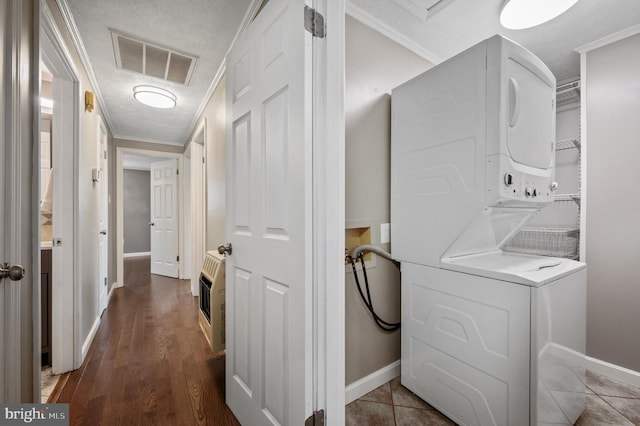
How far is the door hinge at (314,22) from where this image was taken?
3.43 ft

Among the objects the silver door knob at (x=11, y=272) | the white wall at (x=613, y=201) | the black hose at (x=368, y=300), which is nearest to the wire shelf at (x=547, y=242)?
the white wall at (x=613, y=201)

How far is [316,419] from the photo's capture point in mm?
1057

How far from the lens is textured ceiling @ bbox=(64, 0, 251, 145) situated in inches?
64.2

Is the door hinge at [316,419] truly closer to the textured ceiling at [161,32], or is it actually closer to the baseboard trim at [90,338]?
the baseboard trim at [90,338]

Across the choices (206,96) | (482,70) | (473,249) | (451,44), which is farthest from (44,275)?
(451,44)

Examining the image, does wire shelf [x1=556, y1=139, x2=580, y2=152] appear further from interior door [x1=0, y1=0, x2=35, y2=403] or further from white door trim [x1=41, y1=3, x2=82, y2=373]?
white door trim [x1=41, y1=3, x2=82, y2=373]

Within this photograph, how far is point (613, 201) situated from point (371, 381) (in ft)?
6.85

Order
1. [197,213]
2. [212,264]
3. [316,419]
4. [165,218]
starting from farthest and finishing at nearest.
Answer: [165,218], [197,213], [212,264], [316,419]

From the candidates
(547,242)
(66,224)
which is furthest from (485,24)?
(66,224)

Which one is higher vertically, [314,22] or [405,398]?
[314,22]

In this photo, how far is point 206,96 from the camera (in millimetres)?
2822

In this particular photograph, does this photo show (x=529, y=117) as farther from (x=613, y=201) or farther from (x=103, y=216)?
(x=103, y=216)

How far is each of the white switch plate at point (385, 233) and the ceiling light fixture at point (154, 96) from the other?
237cm

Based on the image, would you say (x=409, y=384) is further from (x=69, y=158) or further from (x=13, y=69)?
(x=69, y=158)
